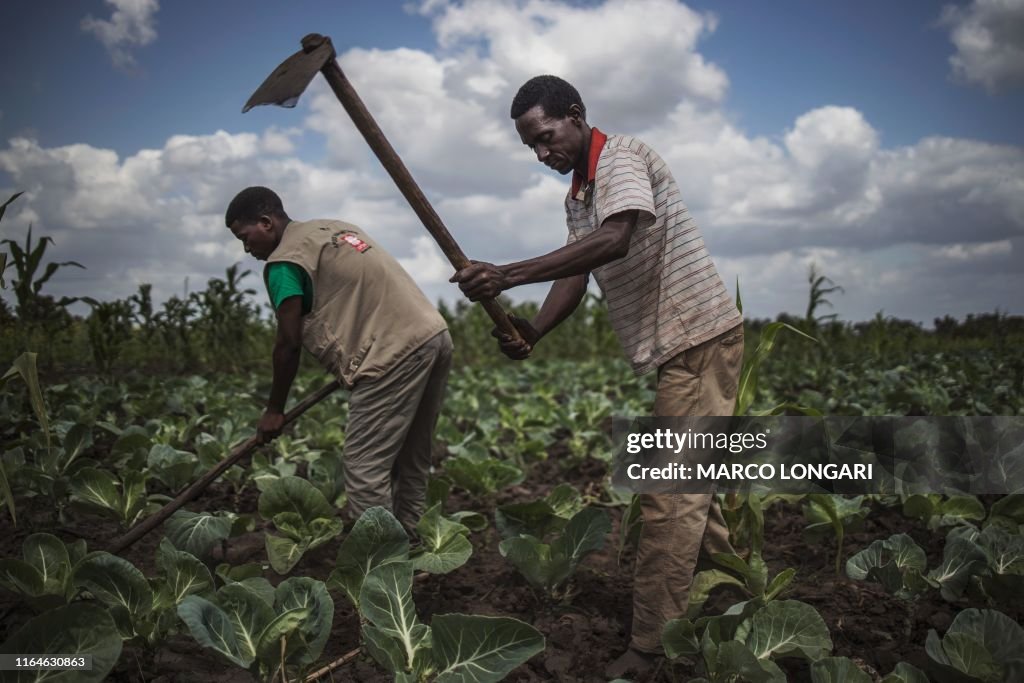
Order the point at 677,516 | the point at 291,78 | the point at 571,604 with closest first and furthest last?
the point at 291,78, the point at 677,516, the point at 571,604

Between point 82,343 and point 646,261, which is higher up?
point 82,343

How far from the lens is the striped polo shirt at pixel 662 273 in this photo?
2.46 metres

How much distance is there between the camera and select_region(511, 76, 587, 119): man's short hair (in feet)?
7.68

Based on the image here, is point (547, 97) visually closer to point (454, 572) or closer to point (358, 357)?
point (358, 357)

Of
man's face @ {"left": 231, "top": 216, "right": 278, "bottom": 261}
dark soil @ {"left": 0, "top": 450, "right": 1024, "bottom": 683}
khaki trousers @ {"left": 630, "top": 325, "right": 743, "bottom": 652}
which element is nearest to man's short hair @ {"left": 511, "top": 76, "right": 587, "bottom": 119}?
khaki trousers @ {"left": 630, "top": 325, "right": 743, "bottom": 652}

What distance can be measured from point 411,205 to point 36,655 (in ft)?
5.08

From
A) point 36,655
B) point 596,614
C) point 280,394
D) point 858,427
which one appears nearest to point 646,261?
point 596,614

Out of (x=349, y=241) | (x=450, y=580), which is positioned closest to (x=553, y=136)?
(x=349, y=241)

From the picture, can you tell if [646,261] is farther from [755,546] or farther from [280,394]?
[280,394]

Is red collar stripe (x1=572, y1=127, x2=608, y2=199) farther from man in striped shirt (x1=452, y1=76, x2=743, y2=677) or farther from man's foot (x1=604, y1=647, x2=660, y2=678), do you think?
man's foot (x1=604, y1=647, x2=660, y2=678)

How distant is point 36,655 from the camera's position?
175 centimetres

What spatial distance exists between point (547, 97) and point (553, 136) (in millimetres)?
122

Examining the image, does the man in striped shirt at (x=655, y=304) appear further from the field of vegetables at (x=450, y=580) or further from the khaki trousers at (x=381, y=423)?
the khaki trousers at (x=381, y=423)

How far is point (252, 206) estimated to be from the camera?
3121 mm
